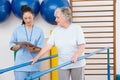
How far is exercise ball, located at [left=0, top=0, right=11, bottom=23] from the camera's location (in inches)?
139

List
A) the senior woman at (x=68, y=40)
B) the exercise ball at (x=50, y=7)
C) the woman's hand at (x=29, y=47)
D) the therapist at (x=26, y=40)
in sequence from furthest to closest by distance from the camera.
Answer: the exercise ball at (x=50, y=7), the therapist at (x=26, y=40), the woman's hand at (x=29, y=47), the senior woman at (x=68, y=40)

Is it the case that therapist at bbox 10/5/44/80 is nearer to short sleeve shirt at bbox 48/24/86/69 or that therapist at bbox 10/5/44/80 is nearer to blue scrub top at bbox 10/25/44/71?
blue scrub top at bbox 10/25/44/71

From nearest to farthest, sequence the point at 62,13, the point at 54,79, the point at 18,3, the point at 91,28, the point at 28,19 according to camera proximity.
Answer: the point at 62,13
the point at 28,19
the point at 18,3
the point at 54,79
the point at 91,28

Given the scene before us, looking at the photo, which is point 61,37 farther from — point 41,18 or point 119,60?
point 119,60

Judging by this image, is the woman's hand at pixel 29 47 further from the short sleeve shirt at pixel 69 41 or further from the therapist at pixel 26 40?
the short sleeve shirt at pixel 69 41

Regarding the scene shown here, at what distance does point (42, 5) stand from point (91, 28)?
104 cm

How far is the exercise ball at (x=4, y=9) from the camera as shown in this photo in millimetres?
3541

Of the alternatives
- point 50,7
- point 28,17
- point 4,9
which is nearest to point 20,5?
point 4,9

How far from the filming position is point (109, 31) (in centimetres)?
413

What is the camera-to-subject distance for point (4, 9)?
140 inches

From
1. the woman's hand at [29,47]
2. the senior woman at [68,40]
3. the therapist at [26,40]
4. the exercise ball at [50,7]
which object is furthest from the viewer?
the exercise ball at [50,7]

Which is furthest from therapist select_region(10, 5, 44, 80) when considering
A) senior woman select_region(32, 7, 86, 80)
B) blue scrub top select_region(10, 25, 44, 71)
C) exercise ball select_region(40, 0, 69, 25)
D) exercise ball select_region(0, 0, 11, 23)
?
exercise ball select_region(0, 0, 11, 23)

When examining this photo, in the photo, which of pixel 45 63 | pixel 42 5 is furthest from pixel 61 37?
pixel 45 63

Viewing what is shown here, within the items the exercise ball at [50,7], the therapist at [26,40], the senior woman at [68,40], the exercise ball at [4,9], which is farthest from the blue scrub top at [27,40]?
the exercise ball at [4,9]
